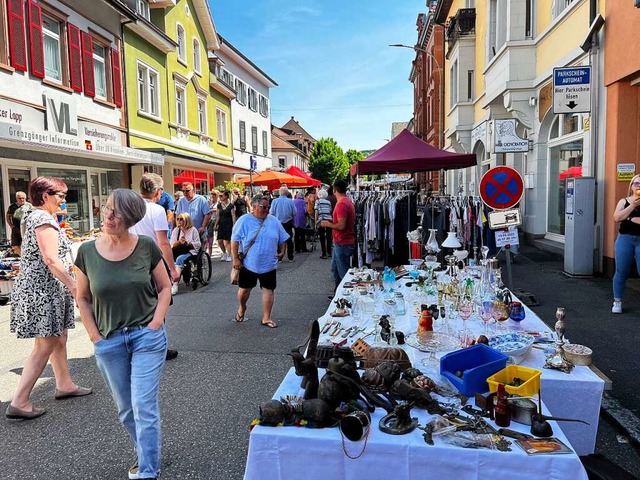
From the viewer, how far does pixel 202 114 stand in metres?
23.9

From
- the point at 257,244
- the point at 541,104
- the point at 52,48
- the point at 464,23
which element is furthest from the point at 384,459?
the point at 464,23

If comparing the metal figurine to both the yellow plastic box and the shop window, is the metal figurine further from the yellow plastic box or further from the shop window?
the shop window

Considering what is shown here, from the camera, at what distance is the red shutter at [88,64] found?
13.9 metres

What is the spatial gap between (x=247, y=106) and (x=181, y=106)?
1125cm

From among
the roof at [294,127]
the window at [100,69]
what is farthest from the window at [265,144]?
the roof at [294,127]

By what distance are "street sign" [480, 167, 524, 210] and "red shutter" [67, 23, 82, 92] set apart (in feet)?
40.5

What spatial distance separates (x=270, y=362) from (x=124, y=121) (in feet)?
45.0

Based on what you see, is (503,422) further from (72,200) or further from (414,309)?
(72,200)

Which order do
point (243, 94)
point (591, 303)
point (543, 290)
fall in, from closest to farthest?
point (591, 303)
point (543, 290)
point (243, 94)

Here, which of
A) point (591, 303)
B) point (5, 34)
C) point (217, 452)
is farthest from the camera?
point (5, 34)

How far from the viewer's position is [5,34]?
10.8 m

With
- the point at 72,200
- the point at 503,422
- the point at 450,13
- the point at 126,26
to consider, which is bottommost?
the point at 503,422

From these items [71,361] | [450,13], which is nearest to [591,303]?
[71,361]

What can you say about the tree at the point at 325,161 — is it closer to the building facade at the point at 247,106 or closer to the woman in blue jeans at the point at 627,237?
the building facade at the point at 247,106
